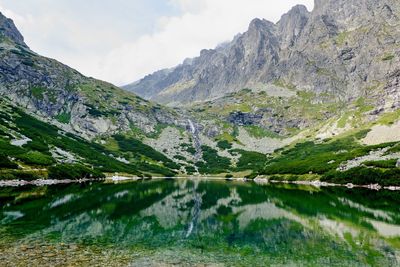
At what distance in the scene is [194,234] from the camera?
48.1 meters

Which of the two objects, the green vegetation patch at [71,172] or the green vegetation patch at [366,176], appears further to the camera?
the green vegetation patch at [71,172]

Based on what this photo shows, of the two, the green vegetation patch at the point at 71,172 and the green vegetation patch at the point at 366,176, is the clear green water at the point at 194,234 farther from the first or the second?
the green vegetation patch at the point at 71,172

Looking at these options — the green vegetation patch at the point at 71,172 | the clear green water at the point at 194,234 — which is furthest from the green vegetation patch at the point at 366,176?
the green vegetation patch at the point at 71,172

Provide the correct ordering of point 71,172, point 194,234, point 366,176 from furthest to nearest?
point 71,172
point 366,176
point 194,234

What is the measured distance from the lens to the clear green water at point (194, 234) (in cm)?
3322

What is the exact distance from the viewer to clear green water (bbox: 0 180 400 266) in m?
33.2

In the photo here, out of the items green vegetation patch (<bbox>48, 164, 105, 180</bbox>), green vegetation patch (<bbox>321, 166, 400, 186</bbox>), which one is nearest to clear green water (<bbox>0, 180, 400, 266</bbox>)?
green vegetation patch (<bbox>321, 166, 400, 186</bbox>)

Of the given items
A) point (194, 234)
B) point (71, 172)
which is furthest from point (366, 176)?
point (71, 172)

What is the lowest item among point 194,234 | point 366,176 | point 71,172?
point 194,234

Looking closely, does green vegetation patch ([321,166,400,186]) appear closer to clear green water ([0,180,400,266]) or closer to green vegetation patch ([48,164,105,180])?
clear green water ([0,180,400,266])

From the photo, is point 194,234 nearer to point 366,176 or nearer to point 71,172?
point 366,176

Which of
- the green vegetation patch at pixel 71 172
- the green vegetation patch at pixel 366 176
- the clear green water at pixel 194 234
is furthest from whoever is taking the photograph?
the green vegetation patch at pixel 71 172

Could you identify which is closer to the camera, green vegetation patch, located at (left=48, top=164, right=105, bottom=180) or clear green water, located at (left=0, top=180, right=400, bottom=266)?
clear green water, located at (left=0, top=180, right=400, bottom=266)

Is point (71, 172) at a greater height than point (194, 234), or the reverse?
point (71, 172)
